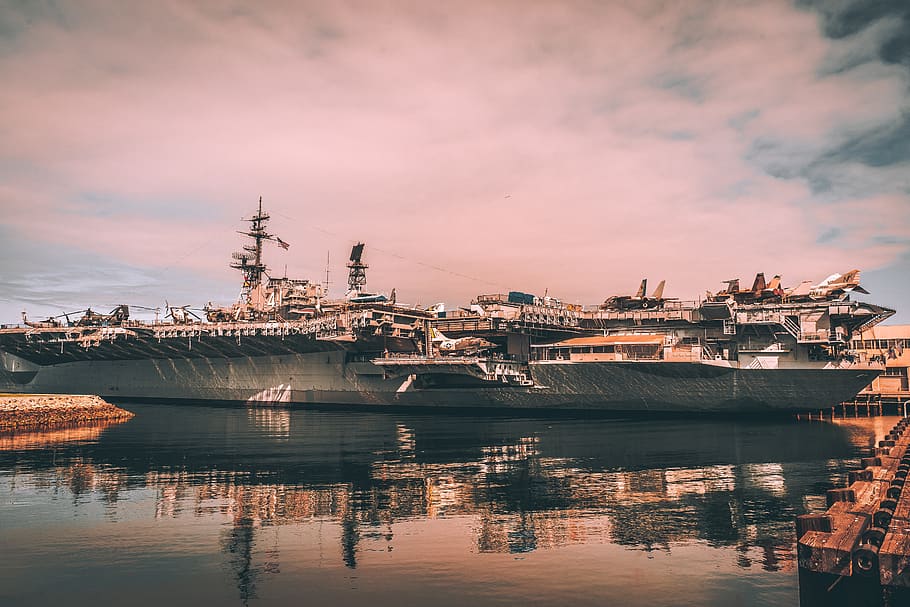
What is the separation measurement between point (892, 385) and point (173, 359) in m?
58.6

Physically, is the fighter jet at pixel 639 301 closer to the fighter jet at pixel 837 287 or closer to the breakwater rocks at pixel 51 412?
the fighter jet at pixel 837 287

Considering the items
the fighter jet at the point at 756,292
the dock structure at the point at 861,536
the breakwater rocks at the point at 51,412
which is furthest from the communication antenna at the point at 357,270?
the dock structure at the point at 861,536

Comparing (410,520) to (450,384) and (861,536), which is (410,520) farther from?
(450,384)

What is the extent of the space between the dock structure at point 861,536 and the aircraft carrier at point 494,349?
85.9ft

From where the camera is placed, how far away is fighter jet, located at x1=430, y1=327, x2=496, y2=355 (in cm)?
4094

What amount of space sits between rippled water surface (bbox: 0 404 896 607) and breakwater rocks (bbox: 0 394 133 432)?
10.2 metres

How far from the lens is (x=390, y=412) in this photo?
43.3 m

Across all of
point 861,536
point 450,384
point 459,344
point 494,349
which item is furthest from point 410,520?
point 494,349

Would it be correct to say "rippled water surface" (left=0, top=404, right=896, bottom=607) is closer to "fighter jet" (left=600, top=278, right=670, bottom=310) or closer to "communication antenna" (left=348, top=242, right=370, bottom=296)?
"fighter jet" (left=600, top=278, right=670, bottom=310)

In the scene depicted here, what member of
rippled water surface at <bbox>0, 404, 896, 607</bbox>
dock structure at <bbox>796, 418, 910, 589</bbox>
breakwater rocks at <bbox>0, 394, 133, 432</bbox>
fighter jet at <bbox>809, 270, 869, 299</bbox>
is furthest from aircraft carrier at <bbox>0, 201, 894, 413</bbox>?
dock structure at <bbox>796, 418, 910, 589</bbox>

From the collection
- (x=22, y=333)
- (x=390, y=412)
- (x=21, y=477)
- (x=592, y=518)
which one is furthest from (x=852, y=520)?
(x=22, y=333)

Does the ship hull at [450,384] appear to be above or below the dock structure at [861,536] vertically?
above

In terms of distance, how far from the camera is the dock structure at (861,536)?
7285 millimetres

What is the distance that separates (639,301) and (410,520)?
1262 inches
